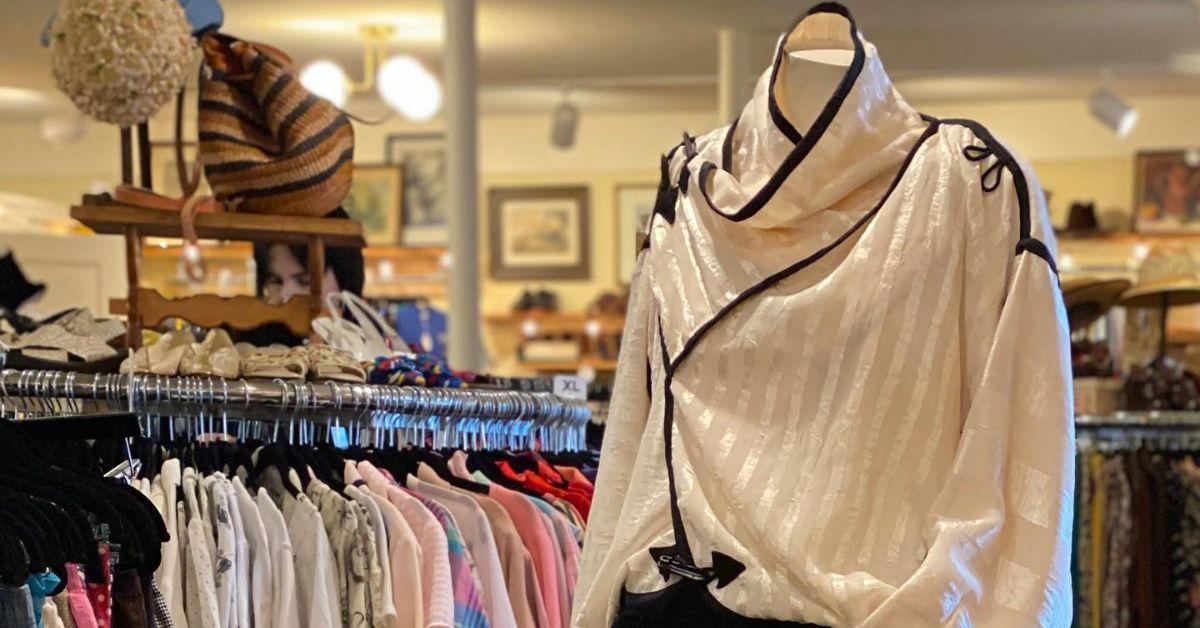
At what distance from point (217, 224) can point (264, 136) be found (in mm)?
203

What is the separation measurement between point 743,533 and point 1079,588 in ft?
10.1

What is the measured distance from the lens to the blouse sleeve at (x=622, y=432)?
1985 mm

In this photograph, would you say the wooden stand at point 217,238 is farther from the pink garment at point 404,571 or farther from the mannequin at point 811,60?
the mannequin at point 811,60

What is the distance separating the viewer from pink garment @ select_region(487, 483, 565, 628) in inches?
97.7

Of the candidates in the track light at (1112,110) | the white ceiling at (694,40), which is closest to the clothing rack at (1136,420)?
the white ceiling at (694,40)

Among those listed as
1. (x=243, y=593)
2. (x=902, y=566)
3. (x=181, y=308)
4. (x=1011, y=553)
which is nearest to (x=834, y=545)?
(x=902, y=566)

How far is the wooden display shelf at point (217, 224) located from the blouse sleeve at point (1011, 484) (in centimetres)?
148

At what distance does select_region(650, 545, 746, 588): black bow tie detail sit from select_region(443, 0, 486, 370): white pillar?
162 inches

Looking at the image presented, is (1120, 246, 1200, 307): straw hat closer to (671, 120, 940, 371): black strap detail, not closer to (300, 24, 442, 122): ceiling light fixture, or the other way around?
(300, 24, 442, 122): ceiling light fixture

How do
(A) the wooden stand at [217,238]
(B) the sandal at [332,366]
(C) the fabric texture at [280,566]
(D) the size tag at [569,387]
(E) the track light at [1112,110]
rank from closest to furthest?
(C) the fabric texture at [280,566], (B) the sandal at [332,366], (A) the wooden stand at [217,238], (D) the size tag at [569,387], (E) the track light at [1112,110]

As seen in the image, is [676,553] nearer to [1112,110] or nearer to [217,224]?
[217,224]

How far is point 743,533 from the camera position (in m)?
1.84

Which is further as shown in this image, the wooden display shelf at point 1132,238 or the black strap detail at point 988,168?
the wooden display shelf at point 1132,238

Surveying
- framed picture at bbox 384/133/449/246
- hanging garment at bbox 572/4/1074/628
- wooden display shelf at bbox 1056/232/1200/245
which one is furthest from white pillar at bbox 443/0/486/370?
wooden display shelf at bbox 1056/232/1200/245
